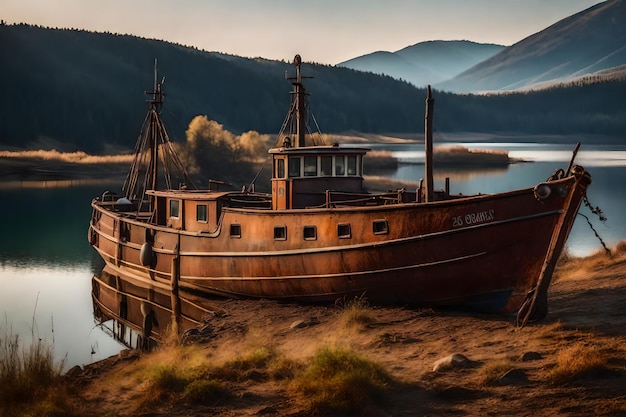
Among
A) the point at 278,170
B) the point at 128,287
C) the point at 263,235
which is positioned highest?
the point at 278,170

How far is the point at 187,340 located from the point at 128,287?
11.7m

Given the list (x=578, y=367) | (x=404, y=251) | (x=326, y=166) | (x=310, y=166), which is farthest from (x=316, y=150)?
(x=578, y=367)

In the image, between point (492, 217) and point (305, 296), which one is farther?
point (305, 296)

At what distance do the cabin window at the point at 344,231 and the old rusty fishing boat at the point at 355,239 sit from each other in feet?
0.10

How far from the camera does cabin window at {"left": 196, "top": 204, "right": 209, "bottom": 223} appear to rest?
24453mm

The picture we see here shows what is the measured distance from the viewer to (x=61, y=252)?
125 ft

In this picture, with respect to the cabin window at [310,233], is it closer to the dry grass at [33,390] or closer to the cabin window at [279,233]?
the cabin window at [279,233]

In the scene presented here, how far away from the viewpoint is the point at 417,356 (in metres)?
14.4

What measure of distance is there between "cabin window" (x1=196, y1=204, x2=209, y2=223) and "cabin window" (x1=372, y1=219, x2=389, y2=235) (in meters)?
7.26

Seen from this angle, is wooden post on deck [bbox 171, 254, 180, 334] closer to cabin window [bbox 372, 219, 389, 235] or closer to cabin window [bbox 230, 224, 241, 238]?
cabin window [bbox 230, 224, 241, 238]

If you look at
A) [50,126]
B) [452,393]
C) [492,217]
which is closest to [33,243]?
[492,217]

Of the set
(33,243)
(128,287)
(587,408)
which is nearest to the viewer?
(587,408)

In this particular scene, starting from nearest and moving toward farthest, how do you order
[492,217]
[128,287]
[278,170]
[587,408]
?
[587,408] < [492,217] < [278,170] < [128,287]

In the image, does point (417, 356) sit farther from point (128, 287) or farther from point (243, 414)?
point (128, 287)
